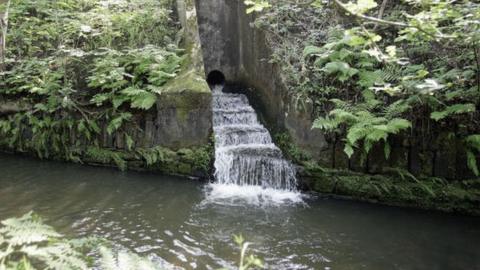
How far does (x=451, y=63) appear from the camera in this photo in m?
6.65

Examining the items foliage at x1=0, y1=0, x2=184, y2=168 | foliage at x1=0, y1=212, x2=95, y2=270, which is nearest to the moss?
foliage at x1=0, y1=0, x2=184, y2=168

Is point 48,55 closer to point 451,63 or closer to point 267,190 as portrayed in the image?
point 267,190

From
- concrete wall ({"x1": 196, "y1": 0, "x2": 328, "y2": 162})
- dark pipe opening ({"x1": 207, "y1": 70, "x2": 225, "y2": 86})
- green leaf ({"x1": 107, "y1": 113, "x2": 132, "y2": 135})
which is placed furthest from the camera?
Answer: dark pipe opening ({"x1": 207, "y1": 70, "x2": 225, "y2": 86})

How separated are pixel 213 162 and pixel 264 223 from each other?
242 centimetres

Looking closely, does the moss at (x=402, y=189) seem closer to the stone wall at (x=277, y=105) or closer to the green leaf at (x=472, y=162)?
the stone wall at (x=277, y=105)

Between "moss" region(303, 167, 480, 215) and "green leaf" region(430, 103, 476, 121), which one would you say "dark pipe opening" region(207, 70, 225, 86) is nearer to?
"moss" region(303, 167, 480, 215)

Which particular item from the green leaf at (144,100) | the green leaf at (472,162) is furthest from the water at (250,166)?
the green leaf at (472,162)

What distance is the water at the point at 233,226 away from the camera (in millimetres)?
4824

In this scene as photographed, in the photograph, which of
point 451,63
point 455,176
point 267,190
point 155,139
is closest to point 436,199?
point 455,176

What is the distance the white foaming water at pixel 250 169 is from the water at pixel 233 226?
0.43 m

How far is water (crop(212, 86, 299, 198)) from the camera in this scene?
292 inches

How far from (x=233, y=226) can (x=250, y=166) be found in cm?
211

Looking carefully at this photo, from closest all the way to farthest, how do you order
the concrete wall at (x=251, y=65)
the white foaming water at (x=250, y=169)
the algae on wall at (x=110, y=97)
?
the white foaming water at (x=250, y=169), the concrete wall at (x=251, y=65), the algae on wall at (x=110, y=97)

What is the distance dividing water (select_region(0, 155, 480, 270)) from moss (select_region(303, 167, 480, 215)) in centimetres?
24
